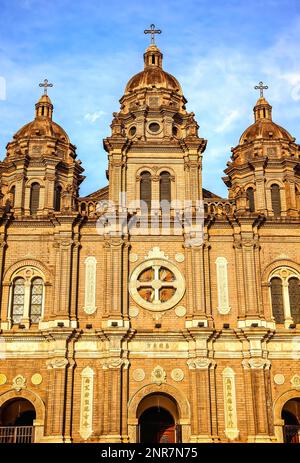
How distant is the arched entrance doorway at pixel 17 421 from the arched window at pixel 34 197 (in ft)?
34.8

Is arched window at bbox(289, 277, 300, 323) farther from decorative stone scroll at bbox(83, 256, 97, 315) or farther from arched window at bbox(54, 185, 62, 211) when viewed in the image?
arched window at bbox(54, 185, 62, 211)

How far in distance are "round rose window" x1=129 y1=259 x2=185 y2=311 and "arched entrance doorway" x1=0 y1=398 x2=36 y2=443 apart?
24.4ft

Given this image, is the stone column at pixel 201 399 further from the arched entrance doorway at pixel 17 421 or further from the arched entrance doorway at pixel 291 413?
the arched entrance doorway at pixel 17 421

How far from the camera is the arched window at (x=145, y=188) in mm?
35644

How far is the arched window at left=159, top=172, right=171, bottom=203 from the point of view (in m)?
35.8

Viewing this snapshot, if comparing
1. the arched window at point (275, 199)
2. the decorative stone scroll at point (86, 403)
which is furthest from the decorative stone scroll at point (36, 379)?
the arched window at point (275, 199)

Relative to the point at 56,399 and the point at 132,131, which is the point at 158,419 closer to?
the point at 56,399

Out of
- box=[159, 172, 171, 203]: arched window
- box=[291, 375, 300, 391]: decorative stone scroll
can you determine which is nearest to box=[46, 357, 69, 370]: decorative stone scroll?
box=[159, 172, 171, 203]: arched window

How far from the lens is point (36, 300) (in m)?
33.3

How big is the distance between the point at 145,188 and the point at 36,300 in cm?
828
